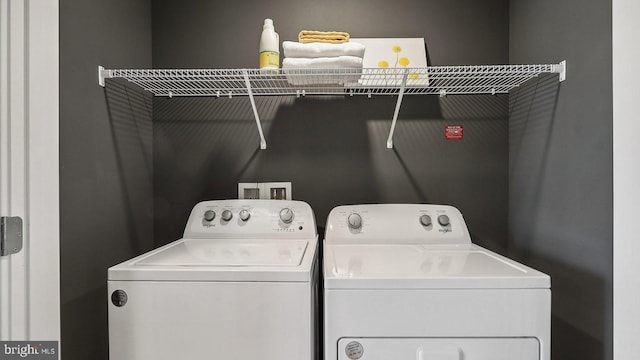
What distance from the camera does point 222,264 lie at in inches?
42.3

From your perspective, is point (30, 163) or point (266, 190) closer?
point (30, 163)

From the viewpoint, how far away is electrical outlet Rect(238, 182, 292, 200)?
183 centimetres

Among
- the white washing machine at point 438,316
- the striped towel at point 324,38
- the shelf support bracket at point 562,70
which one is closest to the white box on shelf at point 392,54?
the striped towel at point 324,38

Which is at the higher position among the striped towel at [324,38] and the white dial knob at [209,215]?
the striped towel at [324,38]

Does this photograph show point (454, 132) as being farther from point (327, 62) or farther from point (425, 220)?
point (327, 62)

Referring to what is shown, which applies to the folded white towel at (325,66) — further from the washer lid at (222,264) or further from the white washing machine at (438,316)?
the white washing machine at (438,316)

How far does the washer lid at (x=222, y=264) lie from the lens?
101 centimetres

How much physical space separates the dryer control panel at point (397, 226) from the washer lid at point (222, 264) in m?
0.21

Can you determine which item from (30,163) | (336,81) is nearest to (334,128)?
(336,81)

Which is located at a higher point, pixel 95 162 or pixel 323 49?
pixel 323 49

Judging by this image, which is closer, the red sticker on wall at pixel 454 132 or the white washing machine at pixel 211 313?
the white washing machine at pixel 211 313

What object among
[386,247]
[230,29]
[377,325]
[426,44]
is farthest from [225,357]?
[426,44]
